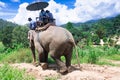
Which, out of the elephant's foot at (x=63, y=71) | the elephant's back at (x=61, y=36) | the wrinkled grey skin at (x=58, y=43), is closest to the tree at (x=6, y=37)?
the wrinkled grey skin at (x=58, y=43)

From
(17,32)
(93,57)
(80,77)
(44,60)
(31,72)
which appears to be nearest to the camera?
(80,77)

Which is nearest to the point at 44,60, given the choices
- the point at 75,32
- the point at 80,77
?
the point at 80,77

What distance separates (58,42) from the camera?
8.06 m

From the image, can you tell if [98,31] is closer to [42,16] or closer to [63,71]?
[42,16]

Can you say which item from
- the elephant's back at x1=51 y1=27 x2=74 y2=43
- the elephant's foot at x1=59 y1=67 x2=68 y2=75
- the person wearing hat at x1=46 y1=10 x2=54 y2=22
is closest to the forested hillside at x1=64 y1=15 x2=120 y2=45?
the person wearing hat at x1=46 y1=10 x2=54 y2=22

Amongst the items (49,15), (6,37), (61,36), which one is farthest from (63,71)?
(6,37)

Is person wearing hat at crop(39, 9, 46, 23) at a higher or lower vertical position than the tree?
higher

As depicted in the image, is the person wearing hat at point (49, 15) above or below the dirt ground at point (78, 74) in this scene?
above

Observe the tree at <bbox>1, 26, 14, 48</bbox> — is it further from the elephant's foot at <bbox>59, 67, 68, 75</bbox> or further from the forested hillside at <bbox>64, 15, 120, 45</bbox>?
the elephant's foot at <bbox>59, 67, 68, 75</bbox>

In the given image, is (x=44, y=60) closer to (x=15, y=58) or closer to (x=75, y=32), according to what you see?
(x=15, y=58)

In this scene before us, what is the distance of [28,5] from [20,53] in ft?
7.48

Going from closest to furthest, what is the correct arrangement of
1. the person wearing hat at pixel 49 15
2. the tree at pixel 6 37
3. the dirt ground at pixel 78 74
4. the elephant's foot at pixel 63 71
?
the dirt ground at pixel 78 74
the elephant's foot at pixel 63 71
the person wearing hat at pixel 49 15
the tree at pixel 6 37

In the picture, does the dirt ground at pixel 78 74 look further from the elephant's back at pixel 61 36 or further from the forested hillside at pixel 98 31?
the forested hillside at pixel 98 31

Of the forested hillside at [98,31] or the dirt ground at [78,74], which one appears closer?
the dirt ground at [78,74]
